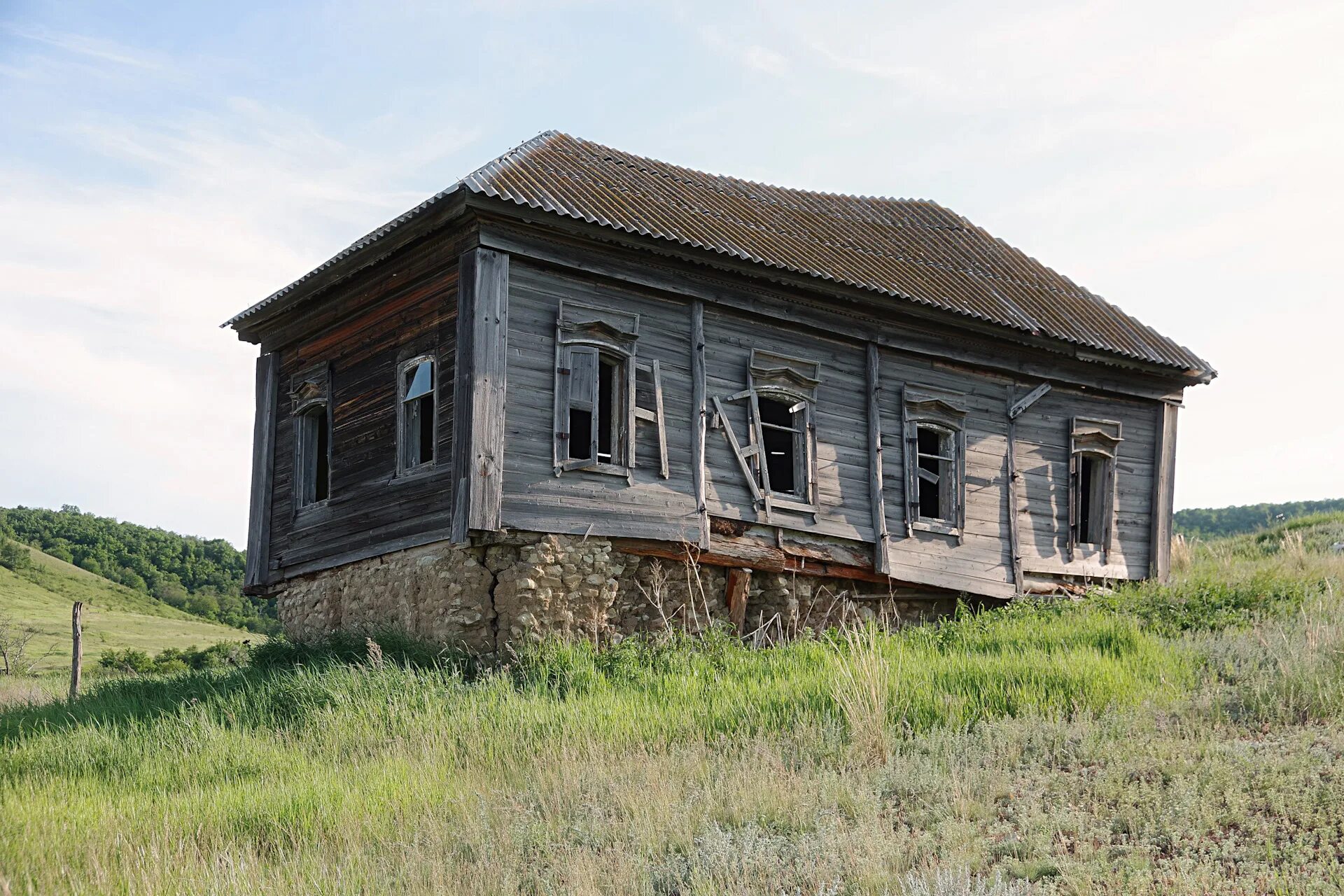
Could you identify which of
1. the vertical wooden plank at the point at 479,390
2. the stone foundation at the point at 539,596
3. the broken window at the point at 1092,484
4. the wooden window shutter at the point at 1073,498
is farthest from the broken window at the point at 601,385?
the broken window at the point at 1092,484

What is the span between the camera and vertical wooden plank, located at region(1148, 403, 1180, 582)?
770 inches

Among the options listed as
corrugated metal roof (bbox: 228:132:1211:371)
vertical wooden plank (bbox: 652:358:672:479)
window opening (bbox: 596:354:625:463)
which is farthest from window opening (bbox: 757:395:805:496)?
window opening (bbox: 596:354:625:463)

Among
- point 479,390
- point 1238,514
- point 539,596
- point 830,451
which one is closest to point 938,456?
point 830,451

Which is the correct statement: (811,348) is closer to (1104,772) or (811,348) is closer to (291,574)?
(291,574)

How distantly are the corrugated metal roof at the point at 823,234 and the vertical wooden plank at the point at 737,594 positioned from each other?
3.94 meters

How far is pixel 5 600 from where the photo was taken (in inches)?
1950

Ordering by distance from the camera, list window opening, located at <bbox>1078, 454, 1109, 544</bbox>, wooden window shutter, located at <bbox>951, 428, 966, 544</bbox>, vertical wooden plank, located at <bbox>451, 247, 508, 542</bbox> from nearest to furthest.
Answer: vertical wooden plank, located at <bbox>451, 247, 508, 542</bbox>, wooden window shutter, located at <bbox>951, 428, 966, 544</bbox>, window opening, located at <bbox>1078, 454, 1109, 544</bbox>

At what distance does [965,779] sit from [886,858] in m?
1.48

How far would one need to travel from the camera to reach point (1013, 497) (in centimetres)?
1795

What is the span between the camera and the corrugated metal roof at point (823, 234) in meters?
14.3

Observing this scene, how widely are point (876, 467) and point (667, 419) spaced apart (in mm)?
3503

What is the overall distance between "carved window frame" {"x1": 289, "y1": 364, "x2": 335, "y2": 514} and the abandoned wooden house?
0.05m

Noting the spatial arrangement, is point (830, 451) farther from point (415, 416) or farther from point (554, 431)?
point (415, 416)

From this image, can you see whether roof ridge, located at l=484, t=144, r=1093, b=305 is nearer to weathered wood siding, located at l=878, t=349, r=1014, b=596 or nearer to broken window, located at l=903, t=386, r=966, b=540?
weathered wood siding, located at l=878, t=349, r=1014, b=596
